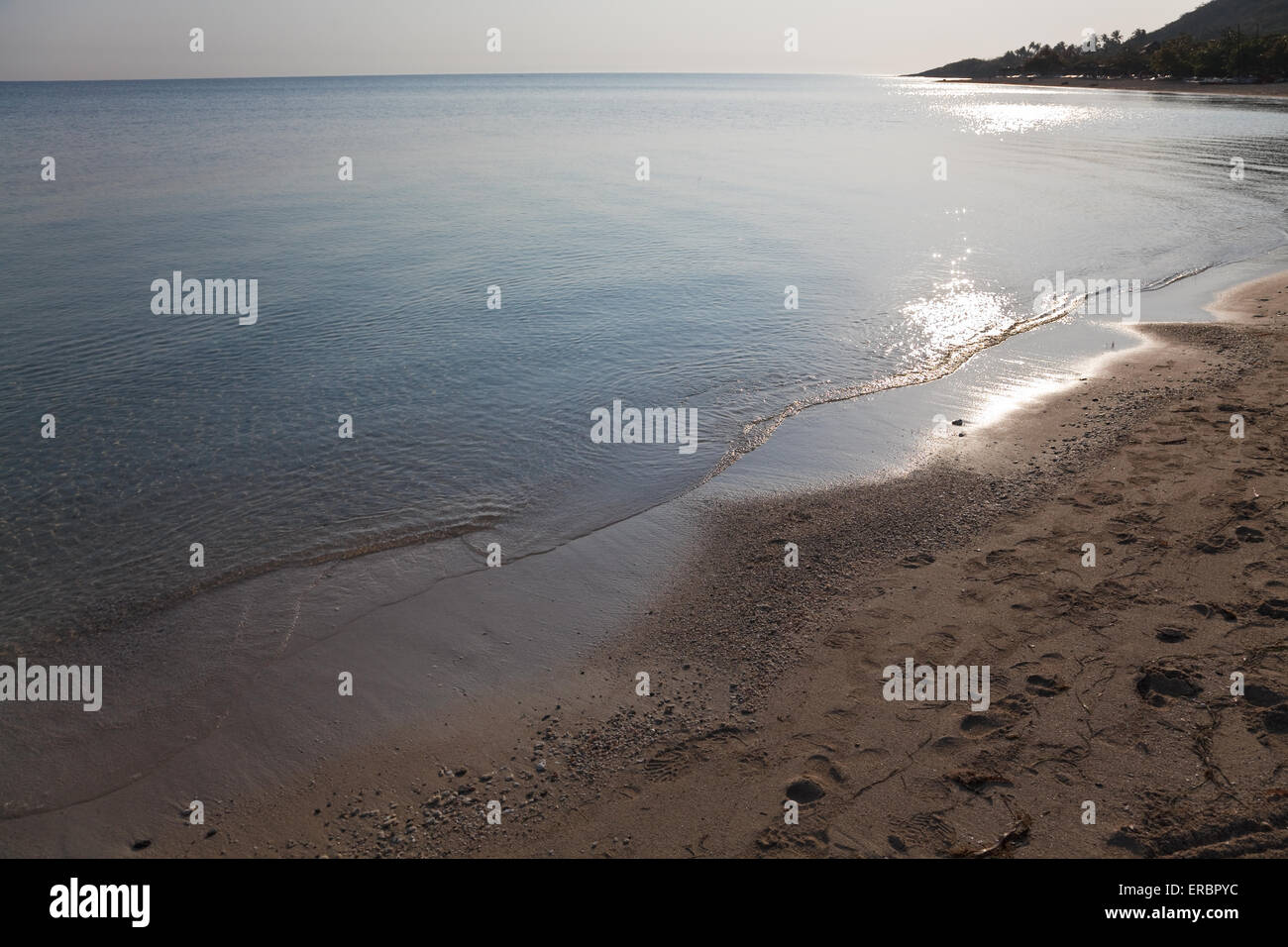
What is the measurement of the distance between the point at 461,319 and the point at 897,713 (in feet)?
46.3

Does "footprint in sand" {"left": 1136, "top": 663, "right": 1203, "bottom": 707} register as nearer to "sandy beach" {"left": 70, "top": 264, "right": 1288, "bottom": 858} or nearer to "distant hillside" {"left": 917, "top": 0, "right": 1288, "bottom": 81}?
"sandy beach" {"left": 70, "top": 264, "right": 1288, "bottom": 858}

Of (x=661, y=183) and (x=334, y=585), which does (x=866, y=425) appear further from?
(x=661, y=183)

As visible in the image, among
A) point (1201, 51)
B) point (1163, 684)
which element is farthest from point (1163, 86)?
point (1163, 684)

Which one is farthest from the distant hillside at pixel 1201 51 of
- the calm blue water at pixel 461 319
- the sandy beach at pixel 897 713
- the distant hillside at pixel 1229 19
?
the sandy beach at pixel 897 713

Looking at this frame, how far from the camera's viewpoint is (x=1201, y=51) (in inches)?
4040

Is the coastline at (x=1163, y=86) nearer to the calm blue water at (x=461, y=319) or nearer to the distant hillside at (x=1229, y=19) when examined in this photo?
the distant hillside at (x=1229, y=19)

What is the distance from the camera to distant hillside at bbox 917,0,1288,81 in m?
92.2

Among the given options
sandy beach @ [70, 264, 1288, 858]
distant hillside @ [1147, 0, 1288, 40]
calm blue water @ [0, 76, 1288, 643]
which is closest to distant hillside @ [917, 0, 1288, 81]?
distant hillside @ [1147, 0, 1288, 40]

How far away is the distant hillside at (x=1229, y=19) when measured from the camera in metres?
147

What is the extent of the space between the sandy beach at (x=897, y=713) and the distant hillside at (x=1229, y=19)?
176061 millimetres

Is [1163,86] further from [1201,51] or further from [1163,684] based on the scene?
[1163,684]

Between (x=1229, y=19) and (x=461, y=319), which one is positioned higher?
(x=1229, y=19)

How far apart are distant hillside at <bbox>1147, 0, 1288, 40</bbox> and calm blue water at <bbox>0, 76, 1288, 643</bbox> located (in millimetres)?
143418

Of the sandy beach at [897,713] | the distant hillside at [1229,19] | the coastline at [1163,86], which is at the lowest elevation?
the sandy beach at [897,713]
